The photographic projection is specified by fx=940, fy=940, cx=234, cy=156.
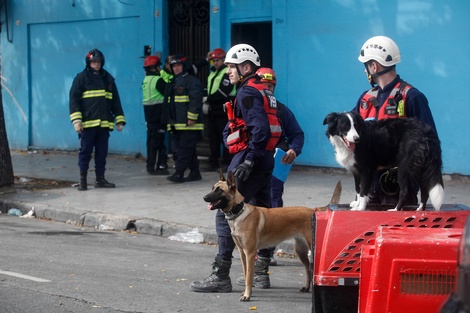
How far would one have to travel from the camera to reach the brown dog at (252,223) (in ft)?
24.7

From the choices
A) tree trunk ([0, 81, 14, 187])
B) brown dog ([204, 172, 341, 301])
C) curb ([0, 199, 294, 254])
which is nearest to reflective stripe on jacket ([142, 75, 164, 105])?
tree trunk ([0, 81, 14, 187])

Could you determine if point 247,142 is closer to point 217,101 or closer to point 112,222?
point 112,222

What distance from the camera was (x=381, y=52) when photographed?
6.66 meters

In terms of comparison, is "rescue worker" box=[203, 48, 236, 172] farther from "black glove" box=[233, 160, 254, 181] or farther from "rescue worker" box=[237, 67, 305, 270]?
"black glove" box=[233, 160, 254, 181]

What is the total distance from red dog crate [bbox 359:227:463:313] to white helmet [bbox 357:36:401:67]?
7.84 ft

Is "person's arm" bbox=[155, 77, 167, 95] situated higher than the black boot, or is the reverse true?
"person's arm" bbox=[155, 77, 167, 95]

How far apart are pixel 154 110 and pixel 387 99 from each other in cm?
919

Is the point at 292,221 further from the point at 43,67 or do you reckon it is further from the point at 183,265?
the point at 43,67

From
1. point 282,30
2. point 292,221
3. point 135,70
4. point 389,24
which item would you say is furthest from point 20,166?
point 292,221

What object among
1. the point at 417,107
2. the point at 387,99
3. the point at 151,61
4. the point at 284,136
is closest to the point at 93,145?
the point at 151,61

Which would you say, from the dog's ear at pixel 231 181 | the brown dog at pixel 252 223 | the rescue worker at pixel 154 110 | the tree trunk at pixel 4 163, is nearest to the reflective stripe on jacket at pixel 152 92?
the rescue worker at pixel 154 110

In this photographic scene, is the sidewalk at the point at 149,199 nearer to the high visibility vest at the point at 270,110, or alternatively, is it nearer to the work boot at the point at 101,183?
the work boot at the point at 101,183

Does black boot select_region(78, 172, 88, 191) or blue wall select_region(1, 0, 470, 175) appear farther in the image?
black boot select_region(78, 172, 88, 191)

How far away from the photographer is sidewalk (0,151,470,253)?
1157 centimetres
